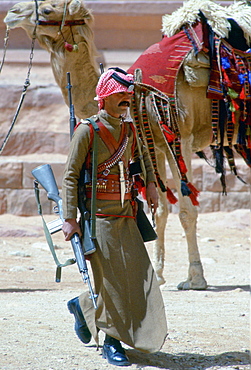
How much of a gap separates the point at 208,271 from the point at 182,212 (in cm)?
106

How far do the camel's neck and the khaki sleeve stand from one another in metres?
2.53

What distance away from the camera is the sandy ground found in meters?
3.62

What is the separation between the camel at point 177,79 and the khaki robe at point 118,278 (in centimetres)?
235

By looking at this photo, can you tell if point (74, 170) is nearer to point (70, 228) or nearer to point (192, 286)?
point (70, 228)

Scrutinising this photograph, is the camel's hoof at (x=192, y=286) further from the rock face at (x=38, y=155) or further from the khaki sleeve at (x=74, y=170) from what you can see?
the rock face at (x=38, y=155)

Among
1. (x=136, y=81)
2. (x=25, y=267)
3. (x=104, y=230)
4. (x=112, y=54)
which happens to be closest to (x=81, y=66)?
(x=136, y=81)

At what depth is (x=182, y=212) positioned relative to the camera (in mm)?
6109

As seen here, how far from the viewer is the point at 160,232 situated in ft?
20.3

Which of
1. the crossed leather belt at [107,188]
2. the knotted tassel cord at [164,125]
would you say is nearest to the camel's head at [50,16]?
the knotted tassel cord at [164,125]

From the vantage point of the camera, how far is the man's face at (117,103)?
145 inches

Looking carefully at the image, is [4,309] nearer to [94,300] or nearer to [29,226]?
[94,300]

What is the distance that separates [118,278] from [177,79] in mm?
2864

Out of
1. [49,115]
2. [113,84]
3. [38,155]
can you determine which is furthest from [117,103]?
[49,115]

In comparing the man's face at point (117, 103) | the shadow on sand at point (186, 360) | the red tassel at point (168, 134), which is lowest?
the shadow on sand at point (186, 360)
